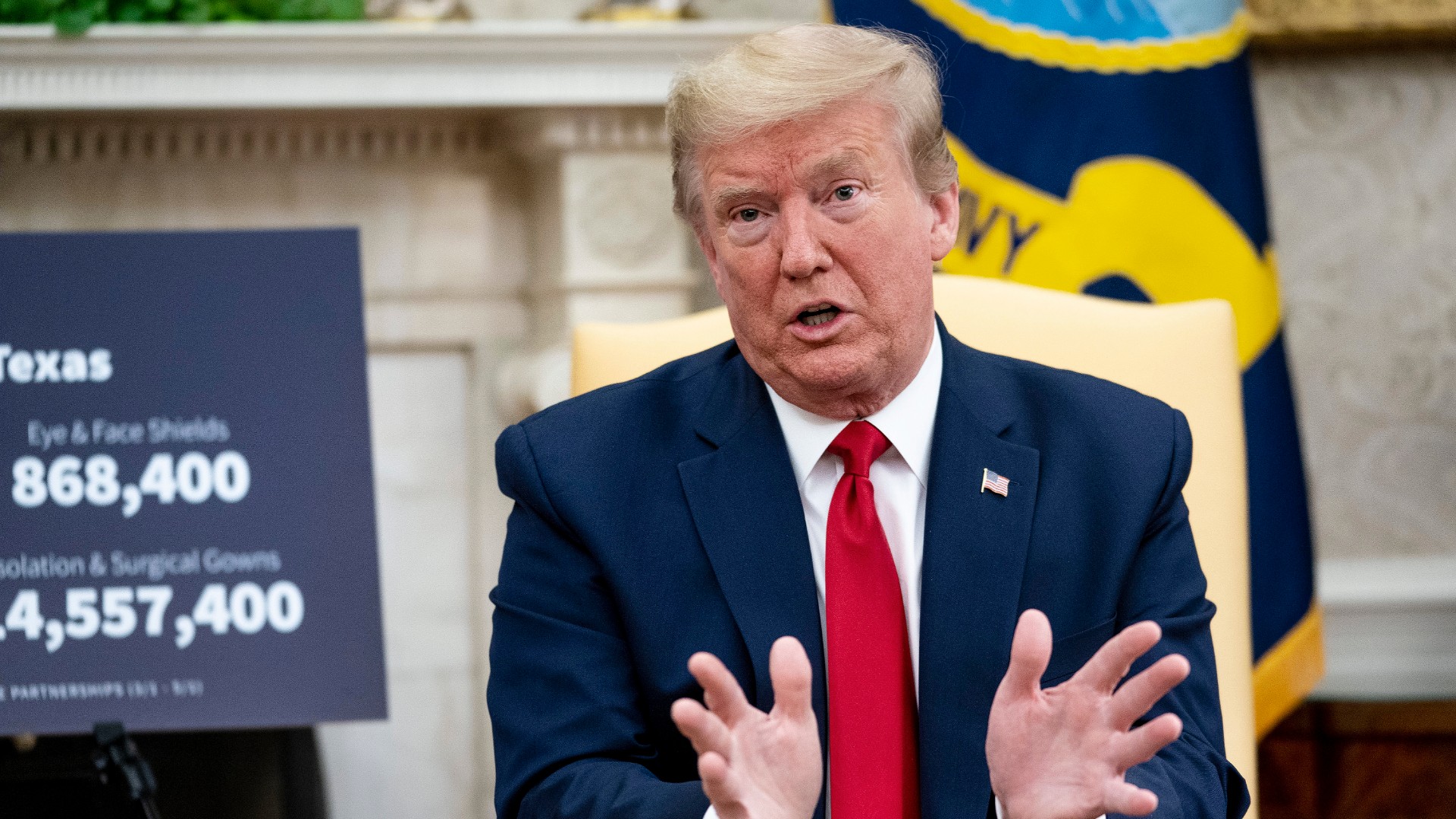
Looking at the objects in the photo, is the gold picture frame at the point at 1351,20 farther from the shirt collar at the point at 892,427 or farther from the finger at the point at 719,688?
the finger at the point at 719,688

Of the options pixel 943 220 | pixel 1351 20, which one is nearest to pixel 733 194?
pixel 943 220

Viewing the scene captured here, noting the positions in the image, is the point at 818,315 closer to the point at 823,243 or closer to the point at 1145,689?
the point at 823,243

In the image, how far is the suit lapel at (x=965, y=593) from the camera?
118cm

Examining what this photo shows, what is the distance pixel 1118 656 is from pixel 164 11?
2.13 meters

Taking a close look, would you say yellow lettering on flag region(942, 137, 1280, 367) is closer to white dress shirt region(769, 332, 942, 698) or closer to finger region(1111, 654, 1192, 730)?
white dress shirt region(769, 332, 942, 698)

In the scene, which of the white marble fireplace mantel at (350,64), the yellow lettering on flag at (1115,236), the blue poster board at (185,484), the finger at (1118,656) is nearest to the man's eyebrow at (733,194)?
the finger at (1118,656)

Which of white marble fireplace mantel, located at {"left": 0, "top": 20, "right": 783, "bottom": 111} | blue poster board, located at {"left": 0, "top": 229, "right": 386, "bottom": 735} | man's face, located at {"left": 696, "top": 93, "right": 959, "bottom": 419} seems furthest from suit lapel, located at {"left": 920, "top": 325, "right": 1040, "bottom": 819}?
white marble fireplace mantel, located at {"left": 0, "top": 20, "right": 783, "bottom": 111}

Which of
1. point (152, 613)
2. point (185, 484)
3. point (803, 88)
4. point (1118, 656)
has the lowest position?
point (152, 613)

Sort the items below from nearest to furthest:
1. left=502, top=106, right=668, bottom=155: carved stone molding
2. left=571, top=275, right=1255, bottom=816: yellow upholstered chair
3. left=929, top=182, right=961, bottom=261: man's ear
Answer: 1. left=929, top=182, right=961, bottom=261: man's ear
2. left=571, top=275, right=1255, bottom=816: yellow upholstered chair
3. left=502, top=106, right=668, bottom=155: carved stone molding

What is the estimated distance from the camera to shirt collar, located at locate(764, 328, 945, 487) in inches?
50.4

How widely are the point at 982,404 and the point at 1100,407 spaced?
0.11m

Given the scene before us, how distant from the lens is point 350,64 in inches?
100

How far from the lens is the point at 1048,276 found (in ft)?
7.25

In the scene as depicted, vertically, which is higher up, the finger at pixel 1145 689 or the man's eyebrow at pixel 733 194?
the man's eyebrow at pixel 733 194
